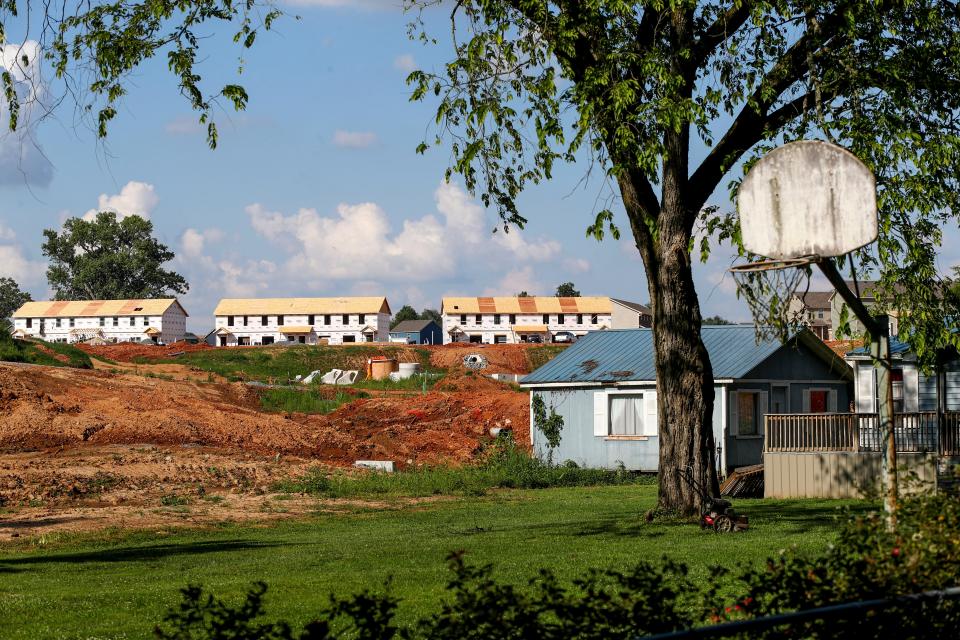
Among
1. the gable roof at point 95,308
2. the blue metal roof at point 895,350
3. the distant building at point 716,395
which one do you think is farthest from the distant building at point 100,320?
the blue metal roof at point 895,350

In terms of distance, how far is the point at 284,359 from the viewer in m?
91.1

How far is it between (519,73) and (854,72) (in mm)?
5121

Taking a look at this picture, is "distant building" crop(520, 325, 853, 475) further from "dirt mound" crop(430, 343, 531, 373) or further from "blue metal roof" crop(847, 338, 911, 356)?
"dirt mound" crop(430, 343, 531, 373)

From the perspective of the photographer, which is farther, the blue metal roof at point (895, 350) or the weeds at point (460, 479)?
the blue metal roof at point (895, 350)

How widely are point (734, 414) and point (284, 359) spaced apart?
208 ft

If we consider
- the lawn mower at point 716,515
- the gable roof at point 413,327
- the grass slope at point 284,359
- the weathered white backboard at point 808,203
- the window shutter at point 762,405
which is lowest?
the lawn mower at point 716,515

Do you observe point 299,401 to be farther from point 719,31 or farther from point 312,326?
point 312,326

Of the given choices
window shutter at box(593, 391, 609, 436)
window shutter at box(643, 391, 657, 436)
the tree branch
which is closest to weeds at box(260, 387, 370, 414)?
window shutter at box(593, 391, 609, 436)

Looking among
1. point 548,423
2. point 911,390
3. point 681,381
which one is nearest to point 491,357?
point 548,423

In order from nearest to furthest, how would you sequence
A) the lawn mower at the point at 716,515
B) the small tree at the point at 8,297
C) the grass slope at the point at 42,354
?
1. the lawn mower at the point at 716,515
2. the grass slope at the point at 42,354
3. the small tree at the point at 8,297

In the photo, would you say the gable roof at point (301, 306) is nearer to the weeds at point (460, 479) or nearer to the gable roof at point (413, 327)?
the gable roof at point (413, 327)

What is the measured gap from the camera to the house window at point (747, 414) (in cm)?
3219

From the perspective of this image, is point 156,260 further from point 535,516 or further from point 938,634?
point 938,634

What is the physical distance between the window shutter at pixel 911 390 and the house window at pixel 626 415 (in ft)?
24.0
